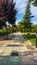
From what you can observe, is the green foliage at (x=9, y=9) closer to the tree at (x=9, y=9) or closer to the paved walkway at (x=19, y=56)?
the tree at (x=9, y=9)

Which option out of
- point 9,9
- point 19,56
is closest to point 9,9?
point 9,9

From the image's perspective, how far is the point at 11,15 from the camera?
1398 inches

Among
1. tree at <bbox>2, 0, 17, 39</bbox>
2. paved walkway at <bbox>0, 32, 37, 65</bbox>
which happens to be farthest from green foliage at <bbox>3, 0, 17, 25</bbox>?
paved walkway at <bbox>0, 32, 37, 65</bbox>

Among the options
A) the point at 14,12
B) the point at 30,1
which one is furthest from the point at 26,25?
the point at 30,1

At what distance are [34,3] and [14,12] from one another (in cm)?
1690

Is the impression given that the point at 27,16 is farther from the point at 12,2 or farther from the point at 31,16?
the point at 12,2

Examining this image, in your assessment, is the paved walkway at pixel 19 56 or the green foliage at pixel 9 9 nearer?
the paved walkway at pixel 19 56

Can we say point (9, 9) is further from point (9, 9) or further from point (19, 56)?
point (19, 56)

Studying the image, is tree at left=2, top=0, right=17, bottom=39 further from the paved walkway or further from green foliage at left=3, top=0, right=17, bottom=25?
the paved walkway

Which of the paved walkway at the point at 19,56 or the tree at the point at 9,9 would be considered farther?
the tree at the point at 9,9

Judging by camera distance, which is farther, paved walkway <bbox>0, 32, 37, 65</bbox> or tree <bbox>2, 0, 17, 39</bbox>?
tree <bbox>2, 0, 17, 39</bbox>

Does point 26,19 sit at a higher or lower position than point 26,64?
lower

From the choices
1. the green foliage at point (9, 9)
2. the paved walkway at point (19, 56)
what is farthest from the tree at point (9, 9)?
the paved walkway at point (19, 56)

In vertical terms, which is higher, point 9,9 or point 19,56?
point 19,56
